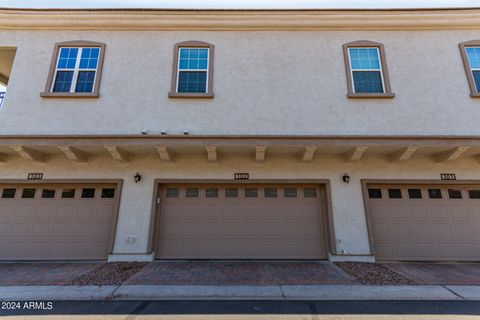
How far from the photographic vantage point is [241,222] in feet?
22.7

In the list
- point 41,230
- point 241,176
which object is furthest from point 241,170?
point 41,230

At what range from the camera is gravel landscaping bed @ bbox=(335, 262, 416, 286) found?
496 centimetres

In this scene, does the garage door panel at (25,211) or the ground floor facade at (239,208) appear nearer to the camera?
the ground floor facade at (239,208)

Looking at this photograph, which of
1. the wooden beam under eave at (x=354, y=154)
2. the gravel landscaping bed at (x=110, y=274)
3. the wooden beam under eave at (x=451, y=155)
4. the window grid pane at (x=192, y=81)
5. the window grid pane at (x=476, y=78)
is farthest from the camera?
the window grid pane at (x=192, y=81)

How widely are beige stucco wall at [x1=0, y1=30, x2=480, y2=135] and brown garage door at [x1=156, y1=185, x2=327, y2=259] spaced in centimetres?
185

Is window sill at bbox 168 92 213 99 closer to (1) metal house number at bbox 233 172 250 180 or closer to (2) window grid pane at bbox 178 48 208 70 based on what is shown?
(2) window grid pane at bbox 178 48 208 70

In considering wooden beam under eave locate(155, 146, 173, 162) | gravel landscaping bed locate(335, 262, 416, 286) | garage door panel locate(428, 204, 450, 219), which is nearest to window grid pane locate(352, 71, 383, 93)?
garage door panel locate(428, 204, 450, 219)

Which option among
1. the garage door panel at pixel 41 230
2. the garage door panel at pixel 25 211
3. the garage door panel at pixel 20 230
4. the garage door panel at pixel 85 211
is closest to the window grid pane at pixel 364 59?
the garage door panel at pixel 85 211

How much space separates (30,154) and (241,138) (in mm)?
5714

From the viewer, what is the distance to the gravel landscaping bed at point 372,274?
16.3ft

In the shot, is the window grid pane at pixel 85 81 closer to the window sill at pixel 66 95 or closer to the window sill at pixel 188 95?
the window sill at pixel 66 95

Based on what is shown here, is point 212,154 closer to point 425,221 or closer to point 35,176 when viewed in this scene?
point 35,176

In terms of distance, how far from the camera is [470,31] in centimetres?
752

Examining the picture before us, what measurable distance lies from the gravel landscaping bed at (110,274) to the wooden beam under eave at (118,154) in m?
2.78
